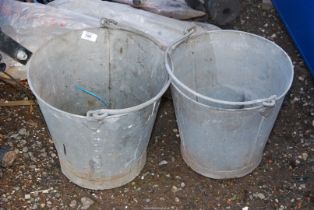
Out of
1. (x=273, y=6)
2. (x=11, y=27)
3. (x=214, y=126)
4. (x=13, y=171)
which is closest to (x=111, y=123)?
(x=214, y=126)

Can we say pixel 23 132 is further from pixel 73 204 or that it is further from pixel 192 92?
pixel 192 92

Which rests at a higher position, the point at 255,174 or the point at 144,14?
the point at 144,14

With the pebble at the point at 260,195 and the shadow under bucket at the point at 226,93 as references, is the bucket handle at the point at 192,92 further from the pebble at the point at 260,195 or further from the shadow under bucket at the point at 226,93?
the pebble at the point at 260,195

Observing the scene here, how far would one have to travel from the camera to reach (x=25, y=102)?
2607 mm

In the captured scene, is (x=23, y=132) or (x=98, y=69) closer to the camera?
(x=98, y=69)

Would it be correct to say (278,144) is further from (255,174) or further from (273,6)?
(273,6)

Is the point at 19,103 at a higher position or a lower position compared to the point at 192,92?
lower

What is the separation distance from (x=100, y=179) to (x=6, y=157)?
1.53 ft

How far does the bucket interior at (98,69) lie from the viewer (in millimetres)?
2150

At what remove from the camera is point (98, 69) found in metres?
2.35

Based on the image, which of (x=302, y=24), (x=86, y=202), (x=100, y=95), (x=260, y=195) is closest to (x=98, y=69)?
(x=100, y=95)

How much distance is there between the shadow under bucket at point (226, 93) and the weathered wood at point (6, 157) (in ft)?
2.60

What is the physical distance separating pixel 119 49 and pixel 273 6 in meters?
1.54

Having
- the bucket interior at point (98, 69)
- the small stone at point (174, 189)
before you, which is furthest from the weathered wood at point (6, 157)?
the small stone at point (174, 189)
